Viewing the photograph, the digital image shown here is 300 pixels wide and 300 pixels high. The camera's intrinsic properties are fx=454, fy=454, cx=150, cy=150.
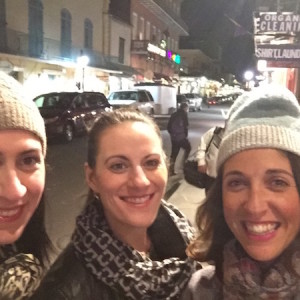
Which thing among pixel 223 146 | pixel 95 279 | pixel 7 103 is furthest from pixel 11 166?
pixel 223 146

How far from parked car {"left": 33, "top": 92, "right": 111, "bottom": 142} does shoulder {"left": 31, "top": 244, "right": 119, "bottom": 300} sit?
1259 cm

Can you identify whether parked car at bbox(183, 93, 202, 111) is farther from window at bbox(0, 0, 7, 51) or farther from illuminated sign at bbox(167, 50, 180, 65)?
window at bbox(0, 0, 7, 51)

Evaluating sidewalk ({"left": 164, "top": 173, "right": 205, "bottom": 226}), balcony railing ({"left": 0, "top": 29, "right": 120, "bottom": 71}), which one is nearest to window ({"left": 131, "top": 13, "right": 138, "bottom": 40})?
balcony railing ({"left": 0, "top": 29, "right": 120, "bottom": 71})

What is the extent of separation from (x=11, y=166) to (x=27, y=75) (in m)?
20.8

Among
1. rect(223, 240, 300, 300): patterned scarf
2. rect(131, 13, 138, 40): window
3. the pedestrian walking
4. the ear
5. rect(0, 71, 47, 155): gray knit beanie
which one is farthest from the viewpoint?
rect(131, 13, 138, 40): window

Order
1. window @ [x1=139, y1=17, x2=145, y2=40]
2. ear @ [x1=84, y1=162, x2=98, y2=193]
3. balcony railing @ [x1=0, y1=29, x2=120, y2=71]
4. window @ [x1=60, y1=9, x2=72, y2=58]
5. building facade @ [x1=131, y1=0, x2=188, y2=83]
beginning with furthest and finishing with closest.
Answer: window @ [x1=139, y1=17, x2=145, y2=40]
building facade @ [x1=131, y1=0, x2=188, y2=83]
window @ [x1=60, y1=9, x2=72, y2=58]
balcony railing @ [x1=0, y1=29, x2=120, y2=71]
ear @ [x1=84, y1=162, x2=98, y2=193]

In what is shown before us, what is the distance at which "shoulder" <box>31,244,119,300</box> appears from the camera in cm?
179

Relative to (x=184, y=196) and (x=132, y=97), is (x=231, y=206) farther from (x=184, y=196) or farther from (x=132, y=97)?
(x=132, y=97)

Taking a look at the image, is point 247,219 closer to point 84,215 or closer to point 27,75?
point 84,215

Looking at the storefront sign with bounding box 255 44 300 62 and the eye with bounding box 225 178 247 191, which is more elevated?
the storefront sign with bounding box 255 44 300 62

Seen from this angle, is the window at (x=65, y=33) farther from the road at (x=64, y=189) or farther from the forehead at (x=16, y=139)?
the forehead at (x=16, y=139)

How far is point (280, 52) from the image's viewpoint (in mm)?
9469

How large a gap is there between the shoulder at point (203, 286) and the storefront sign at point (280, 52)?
26.4 feet

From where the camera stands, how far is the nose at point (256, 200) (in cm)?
176
